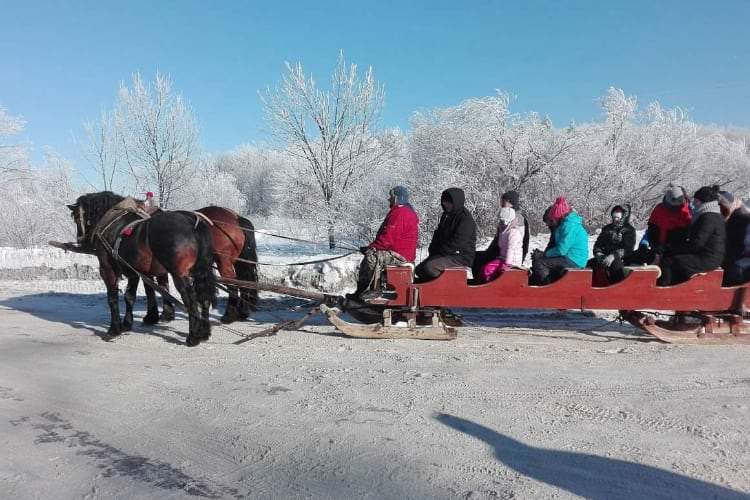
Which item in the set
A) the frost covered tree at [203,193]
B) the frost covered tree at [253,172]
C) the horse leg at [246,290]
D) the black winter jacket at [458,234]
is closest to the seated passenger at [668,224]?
the black winter jacket at [458,234]

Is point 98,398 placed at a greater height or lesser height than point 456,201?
lesser

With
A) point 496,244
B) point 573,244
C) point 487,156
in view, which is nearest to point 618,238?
point 573,244

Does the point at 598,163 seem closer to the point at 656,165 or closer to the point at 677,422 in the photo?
the point at 656,165

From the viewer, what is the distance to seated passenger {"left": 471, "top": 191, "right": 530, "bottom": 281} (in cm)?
562

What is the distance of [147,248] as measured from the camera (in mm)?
5816

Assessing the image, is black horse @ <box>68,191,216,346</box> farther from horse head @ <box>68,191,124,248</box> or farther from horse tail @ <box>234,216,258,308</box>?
horse tail @ <box>234,216,258,308</box>

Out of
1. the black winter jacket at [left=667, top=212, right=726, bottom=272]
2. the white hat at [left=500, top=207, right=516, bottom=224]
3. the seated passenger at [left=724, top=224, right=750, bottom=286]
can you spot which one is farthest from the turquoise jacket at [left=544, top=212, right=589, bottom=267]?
the seated passenger at [left=724, top=224, right=750, bottom=286]

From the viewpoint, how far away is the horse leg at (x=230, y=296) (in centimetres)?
667

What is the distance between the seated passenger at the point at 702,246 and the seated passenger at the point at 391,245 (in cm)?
262

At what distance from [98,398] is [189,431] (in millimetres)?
1102

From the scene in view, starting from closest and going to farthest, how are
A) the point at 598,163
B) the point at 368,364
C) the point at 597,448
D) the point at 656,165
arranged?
the point at 597,448
the point at 368,364
the point at 598,163
the point at 656,165

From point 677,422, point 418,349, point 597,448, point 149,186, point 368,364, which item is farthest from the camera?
point 149,186

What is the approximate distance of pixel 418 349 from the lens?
5.06 meters

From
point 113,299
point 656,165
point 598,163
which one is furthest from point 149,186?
point 656,165
